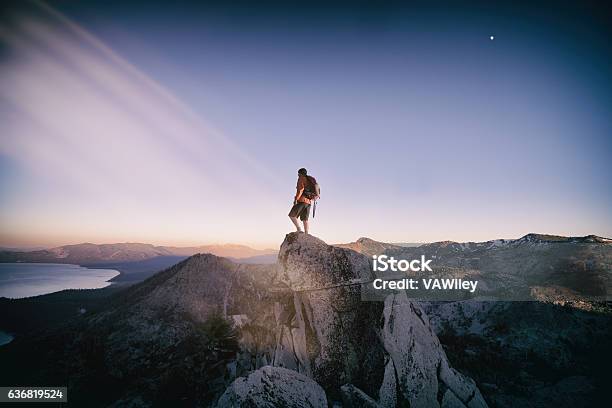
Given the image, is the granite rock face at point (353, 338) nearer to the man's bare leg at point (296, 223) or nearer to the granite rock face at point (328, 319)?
the granite rock face at point (328, 319)

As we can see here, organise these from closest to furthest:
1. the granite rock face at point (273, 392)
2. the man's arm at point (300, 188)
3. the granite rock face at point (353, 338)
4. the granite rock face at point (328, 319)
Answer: the granite rock face at point (273, 392)
the granite rock face at point (353, 338)
the granite rock face at point (328, 319)
the man's arm at point (300, 188)

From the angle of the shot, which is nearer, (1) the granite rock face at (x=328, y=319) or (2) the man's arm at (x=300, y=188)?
(1) the granite rock face at (x=328, y=319)

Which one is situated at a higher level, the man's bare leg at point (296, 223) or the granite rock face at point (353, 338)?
the man's bare leg at point (296, 223)

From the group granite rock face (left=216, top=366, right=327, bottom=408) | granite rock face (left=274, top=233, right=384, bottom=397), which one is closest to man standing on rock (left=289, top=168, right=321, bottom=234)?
granite rock face (left=274, top=233, right=384, bottom=397)

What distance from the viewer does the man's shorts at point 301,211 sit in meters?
15.2

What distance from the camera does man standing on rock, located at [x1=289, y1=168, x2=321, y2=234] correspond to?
14.7 meters

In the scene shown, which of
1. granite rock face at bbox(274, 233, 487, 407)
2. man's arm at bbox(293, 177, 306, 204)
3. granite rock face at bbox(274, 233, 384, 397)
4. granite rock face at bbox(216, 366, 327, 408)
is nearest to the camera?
granite rock face at bbox(216, 366, 327, 408)

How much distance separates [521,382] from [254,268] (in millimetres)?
60046

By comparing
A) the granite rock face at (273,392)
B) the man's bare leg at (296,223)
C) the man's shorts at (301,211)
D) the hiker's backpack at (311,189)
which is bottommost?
the granite rock face at (273,392)

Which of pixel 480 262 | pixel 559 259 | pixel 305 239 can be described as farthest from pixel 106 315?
pixel 559 259

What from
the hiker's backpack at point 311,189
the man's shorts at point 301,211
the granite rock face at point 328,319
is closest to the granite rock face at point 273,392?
the granite rock face at point 328,319

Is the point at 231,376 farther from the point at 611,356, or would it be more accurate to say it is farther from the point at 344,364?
the point at 611,356

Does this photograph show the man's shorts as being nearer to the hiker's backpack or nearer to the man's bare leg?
the man's bare leg

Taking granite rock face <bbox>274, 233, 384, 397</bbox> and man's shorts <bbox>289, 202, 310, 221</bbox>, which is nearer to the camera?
granite rock face <bbox>274, 233, 384, 397</bbox>
